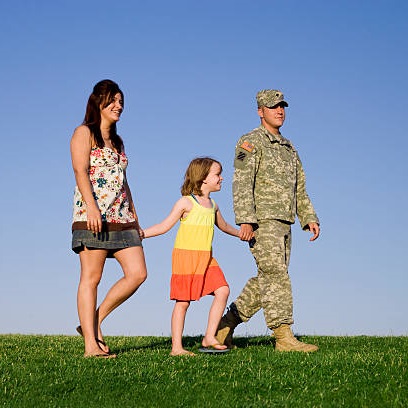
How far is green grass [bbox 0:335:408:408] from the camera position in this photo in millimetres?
6238

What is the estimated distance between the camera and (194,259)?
337 inches

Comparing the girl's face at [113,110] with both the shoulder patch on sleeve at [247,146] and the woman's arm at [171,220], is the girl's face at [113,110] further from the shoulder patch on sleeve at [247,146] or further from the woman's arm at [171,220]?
the shoulder patch on sleeve at [247,146]

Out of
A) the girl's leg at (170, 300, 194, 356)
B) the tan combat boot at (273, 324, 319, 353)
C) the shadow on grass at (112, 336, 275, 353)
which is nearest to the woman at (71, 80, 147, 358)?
the girl's leg at (170, 300, 194, 356)

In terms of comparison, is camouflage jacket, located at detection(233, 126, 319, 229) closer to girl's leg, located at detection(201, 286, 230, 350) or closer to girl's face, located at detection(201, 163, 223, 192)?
girl's face, located at detection(201, 163, 223, 192)

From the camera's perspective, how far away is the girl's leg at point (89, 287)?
8234 mm

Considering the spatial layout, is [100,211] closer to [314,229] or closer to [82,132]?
[82,132]

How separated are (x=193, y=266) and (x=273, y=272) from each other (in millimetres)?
1088

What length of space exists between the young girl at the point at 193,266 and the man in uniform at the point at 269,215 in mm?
537

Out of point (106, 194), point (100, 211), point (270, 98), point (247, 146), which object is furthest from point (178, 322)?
point (270, 98)

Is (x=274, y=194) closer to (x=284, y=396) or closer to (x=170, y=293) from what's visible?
(x=170, y=293)

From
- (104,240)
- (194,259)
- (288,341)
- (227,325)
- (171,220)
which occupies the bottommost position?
(288,341)

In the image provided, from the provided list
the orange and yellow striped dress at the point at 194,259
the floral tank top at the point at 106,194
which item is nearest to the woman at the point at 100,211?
the floral tank top at the point at 106,194

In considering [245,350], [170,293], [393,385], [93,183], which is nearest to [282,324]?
[245,350]

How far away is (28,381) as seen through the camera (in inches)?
279
